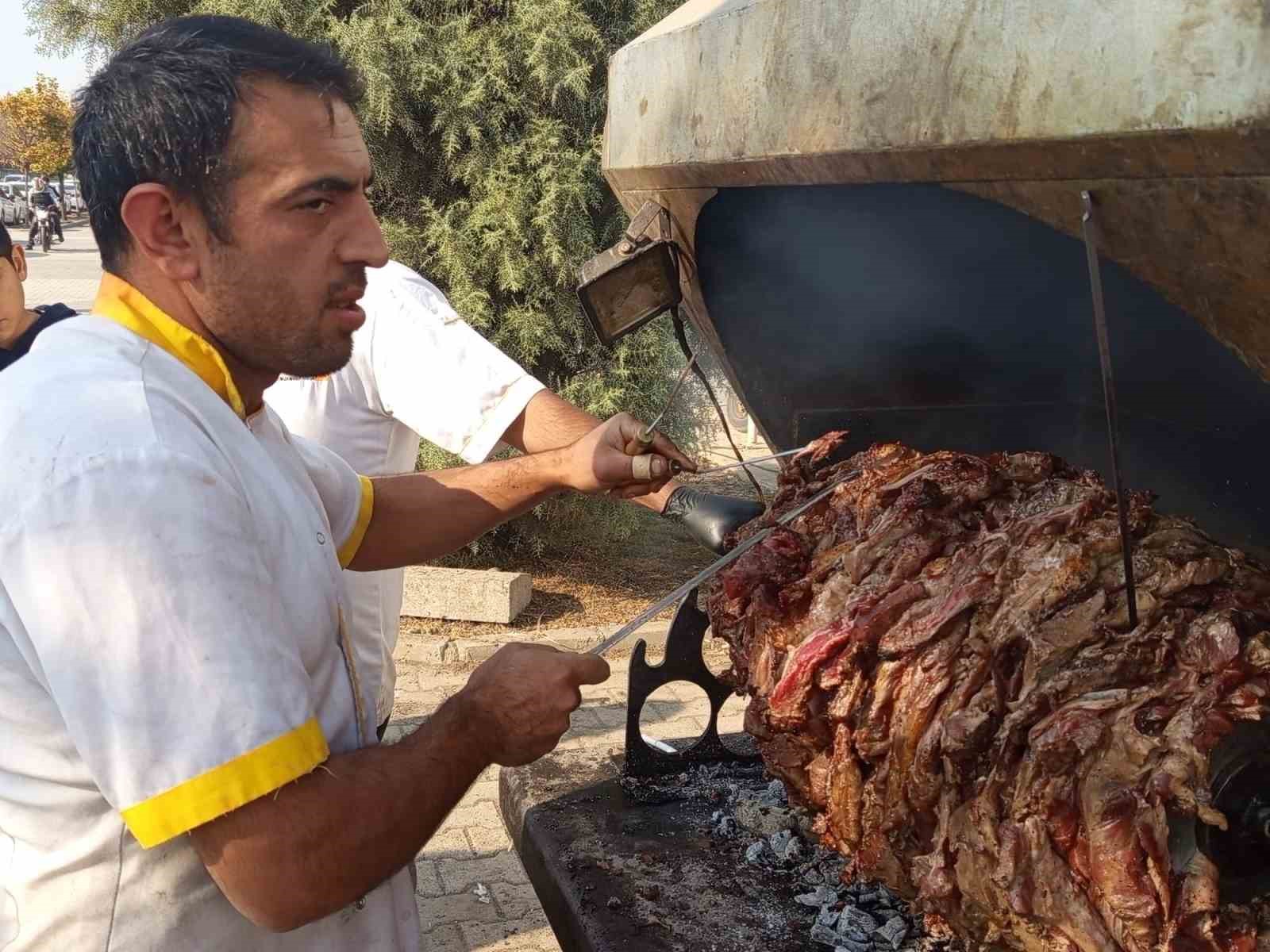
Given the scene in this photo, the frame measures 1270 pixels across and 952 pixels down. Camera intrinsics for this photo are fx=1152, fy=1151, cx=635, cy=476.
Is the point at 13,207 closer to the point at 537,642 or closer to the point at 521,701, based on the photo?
the point at 537,642

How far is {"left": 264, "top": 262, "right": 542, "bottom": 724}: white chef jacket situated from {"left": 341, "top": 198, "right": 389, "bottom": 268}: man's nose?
142 centimetres

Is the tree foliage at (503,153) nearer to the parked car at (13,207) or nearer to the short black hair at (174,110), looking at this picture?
the short black hair at (174,110)

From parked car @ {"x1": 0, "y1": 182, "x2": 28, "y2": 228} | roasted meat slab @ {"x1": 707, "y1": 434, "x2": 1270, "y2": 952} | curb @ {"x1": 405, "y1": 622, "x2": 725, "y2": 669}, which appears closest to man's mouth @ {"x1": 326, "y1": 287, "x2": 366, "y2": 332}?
roasted meat slab @ {"x1": 707, "y1": 434, "x2": 1270, "y2": 952}

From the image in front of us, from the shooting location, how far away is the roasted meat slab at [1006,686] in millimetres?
1538

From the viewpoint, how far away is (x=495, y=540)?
7.72 metres

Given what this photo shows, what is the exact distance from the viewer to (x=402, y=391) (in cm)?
324

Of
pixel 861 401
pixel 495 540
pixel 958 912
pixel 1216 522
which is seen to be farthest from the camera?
pixel 495 540

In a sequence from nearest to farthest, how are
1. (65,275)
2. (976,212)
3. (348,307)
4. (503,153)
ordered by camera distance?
(348,307)
(976,212)
(503,153)
(65,275)

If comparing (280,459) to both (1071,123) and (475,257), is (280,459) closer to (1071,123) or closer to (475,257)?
(1071,123)

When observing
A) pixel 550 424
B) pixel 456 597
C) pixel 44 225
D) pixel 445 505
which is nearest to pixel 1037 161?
pixel 445 505

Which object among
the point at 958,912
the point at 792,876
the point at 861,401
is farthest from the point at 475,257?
the point at 958,912

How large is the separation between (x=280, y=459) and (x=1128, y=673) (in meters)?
1.40

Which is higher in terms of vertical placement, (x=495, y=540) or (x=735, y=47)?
(x=735, y=47)

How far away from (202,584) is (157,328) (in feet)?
1.51
